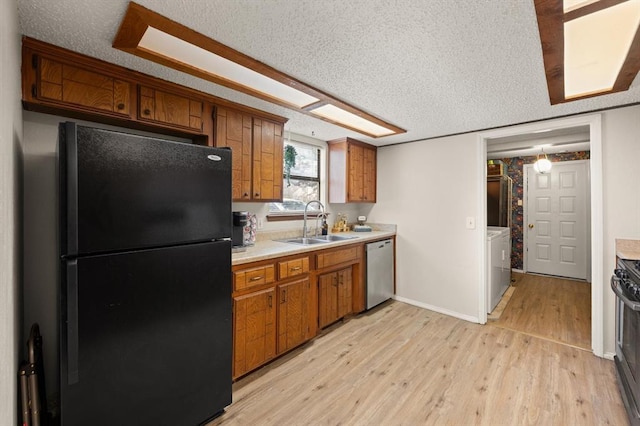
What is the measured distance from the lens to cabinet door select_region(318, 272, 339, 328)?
2824mm

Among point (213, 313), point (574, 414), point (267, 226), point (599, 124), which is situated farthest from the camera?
point (267, 226)

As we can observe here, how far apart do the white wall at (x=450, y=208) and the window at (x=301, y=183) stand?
101 centimetres

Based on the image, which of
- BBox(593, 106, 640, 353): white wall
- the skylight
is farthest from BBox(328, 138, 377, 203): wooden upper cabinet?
BBox(593, 106, 640, 353): white wall

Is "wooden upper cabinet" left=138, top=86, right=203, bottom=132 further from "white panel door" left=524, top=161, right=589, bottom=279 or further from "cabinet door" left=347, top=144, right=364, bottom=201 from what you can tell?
"white panel door" left=524, top=161, right=589, bottom=279

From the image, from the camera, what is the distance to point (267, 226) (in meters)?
3.11

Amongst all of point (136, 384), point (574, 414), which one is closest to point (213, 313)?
point (136, 384)

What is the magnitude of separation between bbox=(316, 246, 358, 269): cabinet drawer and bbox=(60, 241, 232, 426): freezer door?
1162 mm

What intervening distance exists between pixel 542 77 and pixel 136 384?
303 cm

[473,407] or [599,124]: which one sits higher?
[599,124]

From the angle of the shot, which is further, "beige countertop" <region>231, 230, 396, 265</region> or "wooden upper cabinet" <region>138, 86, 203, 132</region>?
"beige countertop" <region>231, 230, 396, 265</region>

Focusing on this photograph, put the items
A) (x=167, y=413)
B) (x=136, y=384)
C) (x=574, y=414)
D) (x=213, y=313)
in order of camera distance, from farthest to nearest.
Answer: (x=574, y=414) < (x=213, y=313) < (x=167, y=413) < (x=136, y=384)

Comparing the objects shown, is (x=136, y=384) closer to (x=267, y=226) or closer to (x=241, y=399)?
(x=241, y=399)

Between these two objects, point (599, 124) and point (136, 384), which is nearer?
point (136, 384)

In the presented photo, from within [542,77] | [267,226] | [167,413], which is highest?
[542,77]
